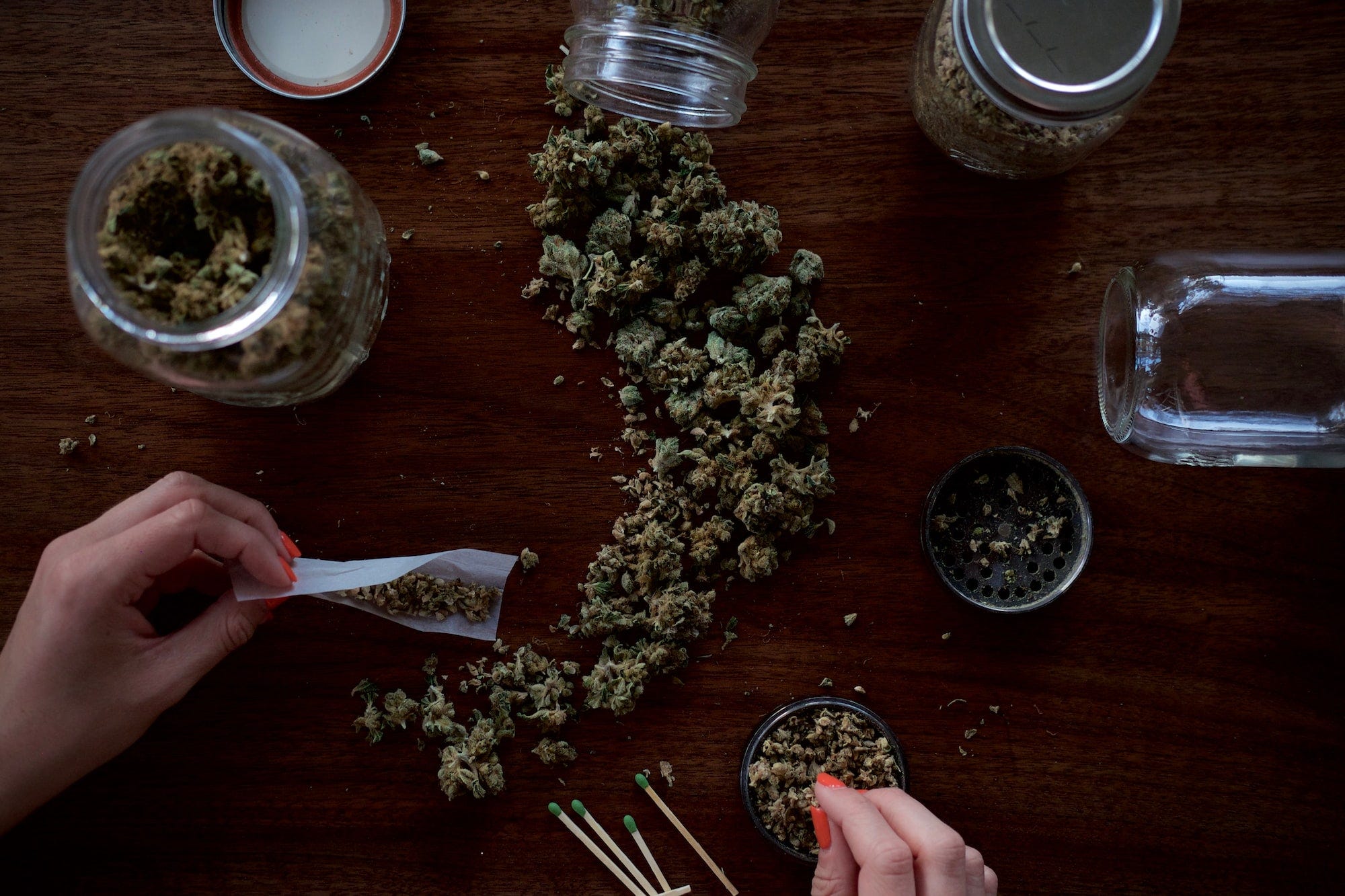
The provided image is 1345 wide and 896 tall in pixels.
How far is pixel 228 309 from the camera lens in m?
0.94

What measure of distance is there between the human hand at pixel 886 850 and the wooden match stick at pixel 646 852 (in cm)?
24

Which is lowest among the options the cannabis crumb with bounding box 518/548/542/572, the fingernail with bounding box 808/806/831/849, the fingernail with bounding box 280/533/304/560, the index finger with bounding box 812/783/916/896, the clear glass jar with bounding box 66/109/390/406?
the fingernail with bounding box 808/806/831/849

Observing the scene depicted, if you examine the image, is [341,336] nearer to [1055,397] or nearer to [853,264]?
[853,264]

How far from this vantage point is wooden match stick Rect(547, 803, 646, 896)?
128cm

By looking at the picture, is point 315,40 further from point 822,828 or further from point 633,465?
point 822,828

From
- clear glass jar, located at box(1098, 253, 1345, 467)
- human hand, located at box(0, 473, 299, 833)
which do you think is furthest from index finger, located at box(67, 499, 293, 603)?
clear glass jar, located at box(1098, 253, 1345, 467)

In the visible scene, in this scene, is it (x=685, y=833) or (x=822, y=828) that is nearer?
(x=822, y=828)

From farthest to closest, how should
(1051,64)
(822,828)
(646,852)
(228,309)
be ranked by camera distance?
(646,852) < (822,828) < (1051,64) < (228,309)

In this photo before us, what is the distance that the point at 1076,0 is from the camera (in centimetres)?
105

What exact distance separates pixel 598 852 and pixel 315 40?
128 centimetres

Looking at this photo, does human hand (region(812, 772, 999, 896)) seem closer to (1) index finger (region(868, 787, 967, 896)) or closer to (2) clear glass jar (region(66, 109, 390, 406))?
(1) index finger (region(868, 787, 967, 896))

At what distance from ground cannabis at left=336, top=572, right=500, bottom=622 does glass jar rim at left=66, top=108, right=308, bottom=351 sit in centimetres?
46

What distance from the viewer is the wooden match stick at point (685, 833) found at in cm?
128

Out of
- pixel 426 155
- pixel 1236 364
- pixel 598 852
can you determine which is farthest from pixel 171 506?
pixel 1236 364
